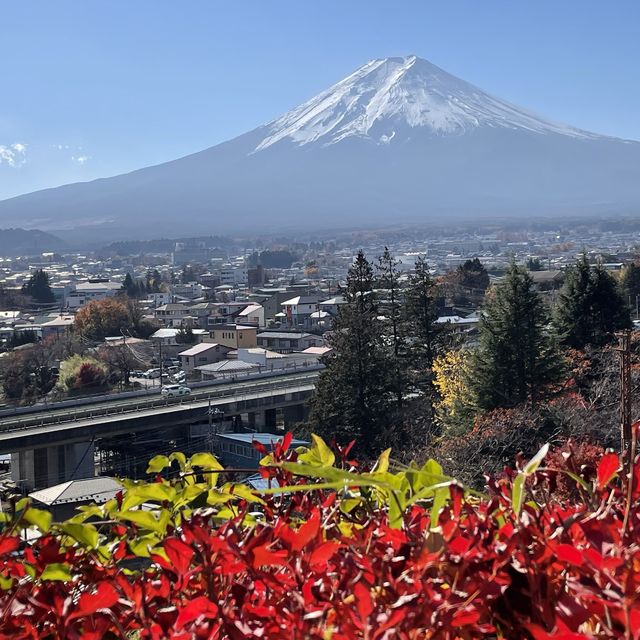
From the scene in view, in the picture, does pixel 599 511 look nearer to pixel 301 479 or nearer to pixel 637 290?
pixel 301 479

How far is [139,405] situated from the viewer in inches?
845

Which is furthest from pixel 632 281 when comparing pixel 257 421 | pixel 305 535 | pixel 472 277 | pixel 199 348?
pixel 305 535

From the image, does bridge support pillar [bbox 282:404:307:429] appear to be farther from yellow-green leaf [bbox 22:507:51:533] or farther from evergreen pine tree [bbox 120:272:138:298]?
evergreen pine tree [bbox 120:272:138:298]

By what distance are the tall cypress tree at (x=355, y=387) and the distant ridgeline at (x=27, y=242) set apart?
136 meters

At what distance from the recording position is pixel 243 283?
243ft

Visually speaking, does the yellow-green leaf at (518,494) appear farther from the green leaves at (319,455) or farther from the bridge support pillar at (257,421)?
the bridge support pillar at (257,421)

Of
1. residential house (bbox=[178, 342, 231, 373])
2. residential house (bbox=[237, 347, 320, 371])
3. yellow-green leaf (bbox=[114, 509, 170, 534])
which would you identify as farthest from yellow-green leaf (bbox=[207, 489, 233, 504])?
residential house (bbox=[178, 342, 231, 373])

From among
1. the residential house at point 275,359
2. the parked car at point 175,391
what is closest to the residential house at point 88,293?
the residential house at point 275,359

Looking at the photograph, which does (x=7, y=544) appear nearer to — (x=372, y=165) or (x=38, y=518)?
(x=38, y=518)

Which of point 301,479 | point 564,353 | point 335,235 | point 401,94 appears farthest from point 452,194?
point 301,479

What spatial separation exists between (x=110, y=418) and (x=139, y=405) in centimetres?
162

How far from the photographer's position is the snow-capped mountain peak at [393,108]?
183375mm

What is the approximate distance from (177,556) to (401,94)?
619ft

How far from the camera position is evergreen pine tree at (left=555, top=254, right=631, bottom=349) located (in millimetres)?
14914
